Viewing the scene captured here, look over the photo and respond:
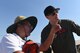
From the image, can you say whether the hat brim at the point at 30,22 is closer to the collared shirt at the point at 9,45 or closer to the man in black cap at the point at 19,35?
the man in black cap at the point at 19,35

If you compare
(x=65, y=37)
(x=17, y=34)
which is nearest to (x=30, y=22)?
(x=17, y=34)

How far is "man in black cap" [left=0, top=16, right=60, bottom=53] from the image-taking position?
4.94 meters

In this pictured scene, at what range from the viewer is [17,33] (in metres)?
5.62

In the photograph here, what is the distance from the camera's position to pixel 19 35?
552 cm

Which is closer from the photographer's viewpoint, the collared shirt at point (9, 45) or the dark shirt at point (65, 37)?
the collared shirt at point (9, 45)

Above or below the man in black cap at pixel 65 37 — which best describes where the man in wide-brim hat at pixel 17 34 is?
above

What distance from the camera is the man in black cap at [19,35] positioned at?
16.2 ft

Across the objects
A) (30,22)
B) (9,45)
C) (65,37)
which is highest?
(30,22)

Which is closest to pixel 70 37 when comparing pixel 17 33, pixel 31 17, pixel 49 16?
pixel 49 16

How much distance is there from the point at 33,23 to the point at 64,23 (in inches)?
49.8


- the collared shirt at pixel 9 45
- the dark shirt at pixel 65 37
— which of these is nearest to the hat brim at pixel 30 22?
the collared shirt at pixel 9 45

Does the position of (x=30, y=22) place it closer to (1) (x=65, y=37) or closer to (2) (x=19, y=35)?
(2) (x=19, y=35)

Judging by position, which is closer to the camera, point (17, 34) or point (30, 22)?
point (17, 34)

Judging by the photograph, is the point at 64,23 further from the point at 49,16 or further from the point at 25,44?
the point at 25,44
